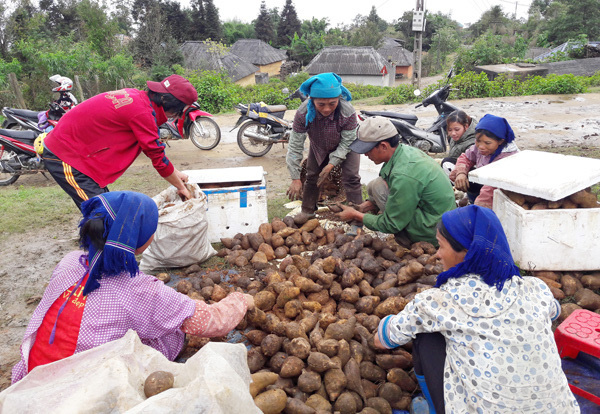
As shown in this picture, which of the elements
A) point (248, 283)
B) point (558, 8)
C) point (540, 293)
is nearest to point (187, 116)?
point (248, 283)

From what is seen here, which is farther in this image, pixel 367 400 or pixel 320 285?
pixel 320 285

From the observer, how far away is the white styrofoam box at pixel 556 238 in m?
2.92

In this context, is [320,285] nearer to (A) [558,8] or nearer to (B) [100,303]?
(B) [100,303]

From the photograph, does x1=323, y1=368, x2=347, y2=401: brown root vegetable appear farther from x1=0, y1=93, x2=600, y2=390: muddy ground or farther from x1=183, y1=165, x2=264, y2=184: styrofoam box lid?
x1=183, y1=165, x2=264, y2=184: styrofoam box lid

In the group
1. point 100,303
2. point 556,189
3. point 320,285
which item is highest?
point 556,189

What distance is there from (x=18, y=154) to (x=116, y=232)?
5940 mm

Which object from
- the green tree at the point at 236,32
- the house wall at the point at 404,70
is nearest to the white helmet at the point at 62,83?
the green tree at the point at 236,32

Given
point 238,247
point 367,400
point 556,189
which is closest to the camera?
point 367,400

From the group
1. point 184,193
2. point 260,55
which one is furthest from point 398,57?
point 184,193

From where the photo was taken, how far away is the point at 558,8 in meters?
33.8

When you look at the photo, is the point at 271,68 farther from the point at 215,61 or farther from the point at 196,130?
the point at 196,130

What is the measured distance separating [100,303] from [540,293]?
1.92m

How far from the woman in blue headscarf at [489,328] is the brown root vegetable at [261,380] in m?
0.82

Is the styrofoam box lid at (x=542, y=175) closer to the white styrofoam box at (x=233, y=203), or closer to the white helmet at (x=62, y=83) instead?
the white styrofoam box at (x=233, y=203)
